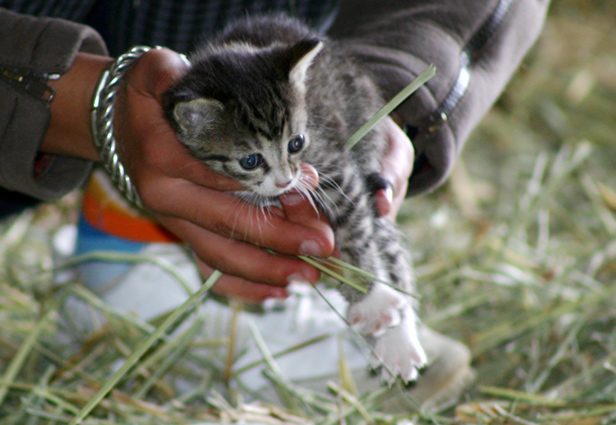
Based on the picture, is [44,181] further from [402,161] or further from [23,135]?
[402,161]

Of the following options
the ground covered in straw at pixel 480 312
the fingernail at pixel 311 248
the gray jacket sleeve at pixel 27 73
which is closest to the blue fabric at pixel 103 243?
the ground covered in straw at pixel 480 312

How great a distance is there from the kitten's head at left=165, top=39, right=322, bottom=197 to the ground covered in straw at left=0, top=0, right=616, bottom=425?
0.55 metres

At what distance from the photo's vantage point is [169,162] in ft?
5.44

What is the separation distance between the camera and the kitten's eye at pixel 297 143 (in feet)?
5.77

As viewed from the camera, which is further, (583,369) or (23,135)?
(583,369)

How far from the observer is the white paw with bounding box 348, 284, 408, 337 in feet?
5.57

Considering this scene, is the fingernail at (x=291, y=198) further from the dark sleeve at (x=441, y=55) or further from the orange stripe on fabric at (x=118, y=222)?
the orange stripe on fabric at (x=118, y=222)

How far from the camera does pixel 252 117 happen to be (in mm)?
1699

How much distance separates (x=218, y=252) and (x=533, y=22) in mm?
1517

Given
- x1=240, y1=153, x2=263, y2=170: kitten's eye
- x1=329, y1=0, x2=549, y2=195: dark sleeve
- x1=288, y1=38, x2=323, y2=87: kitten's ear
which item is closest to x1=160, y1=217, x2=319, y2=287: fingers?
x1=240, y1=153, x2=263, y2=170: kitten's eye

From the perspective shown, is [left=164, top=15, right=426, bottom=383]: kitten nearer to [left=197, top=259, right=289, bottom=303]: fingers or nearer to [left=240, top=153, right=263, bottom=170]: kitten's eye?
[left=240, top=153, right=263, bottom=170]: kitten's eye

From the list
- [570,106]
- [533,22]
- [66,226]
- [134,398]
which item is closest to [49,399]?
[134,398]

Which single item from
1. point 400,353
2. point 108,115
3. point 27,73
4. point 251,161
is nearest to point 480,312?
point 400,353

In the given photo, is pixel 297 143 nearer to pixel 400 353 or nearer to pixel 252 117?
pixel 252 117
